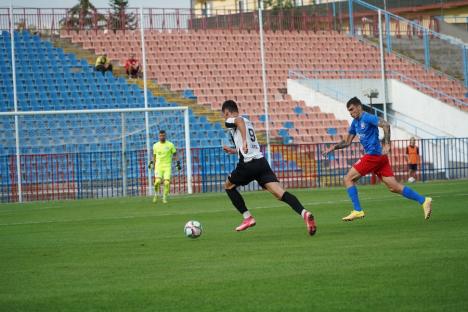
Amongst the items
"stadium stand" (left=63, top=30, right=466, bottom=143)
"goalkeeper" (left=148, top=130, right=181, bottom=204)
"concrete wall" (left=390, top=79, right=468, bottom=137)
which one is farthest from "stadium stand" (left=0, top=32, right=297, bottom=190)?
"concrete wall" (left=390, top=79, right=468, bottom=137)

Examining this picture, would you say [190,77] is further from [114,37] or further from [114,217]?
[114,217]

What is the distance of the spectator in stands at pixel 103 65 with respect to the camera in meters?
38.1

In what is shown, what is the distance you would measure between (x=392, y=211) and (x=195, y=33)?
26.9 meters


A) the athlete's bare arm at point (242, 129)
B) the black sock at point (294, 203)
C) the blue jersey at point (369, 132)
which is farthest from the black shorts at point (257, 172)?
the blue jersey at point (369, 132)

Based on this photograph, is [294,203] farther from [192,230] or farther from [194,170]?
[194,170]

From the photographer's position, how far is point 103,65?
38.2 meters

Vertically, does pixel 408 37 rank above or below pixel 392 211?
above

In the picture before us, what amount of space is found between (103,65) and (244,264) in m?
28.9

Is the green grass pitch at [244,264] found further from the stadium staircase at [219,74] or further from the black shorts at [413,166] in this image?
the stadium staircase at [219,74]

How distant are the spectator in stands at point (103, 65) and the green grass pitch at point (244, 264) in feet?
66.2

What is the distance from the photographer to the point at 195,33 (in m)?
43.4

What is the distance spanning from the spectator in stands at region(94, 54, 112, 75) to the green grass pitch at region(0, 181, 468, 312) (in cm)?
2019

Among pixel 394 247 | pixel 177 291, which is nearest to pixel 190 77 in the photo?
pixel 394 247

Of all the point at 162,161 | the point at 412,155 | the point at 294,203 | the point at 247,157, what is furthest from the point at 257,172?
the point at 412,155
